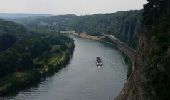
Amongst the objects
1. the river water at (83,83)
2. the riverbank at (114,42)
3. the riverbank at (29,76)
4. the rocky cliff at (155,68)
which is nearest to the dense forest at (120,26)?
the riverbank at (114,42)

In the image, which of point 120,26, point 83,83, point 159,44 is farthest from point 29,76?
point 120,26

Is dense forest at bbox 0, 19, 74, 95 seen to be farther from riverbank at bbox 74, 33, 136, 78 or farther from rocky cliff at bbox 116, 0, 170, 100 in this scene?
rocky cliff at bbox 116, 0, 170, 100

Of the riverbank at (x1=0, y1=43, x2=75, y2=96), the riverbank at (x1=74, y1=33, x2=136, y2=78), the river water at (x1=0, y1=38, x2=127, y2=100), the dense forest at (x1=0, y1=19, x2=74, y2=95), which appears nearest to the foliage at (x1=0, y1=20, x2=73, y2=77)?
the dense forest at (x1=0, y1=19, x2=74, y2=95)

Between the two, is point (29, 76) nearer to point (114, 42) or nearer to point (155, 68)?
point (155, 68)

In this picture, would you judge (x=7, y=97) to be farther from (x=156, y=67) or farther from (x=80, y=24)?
(x=80, y=24)

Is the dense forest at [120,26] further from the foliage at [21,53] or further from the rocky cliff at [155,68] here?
the rocky cliff at [155,68]
